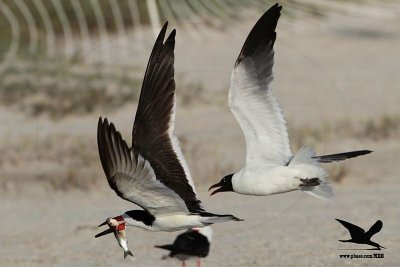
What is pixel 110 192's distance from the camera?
11.8m

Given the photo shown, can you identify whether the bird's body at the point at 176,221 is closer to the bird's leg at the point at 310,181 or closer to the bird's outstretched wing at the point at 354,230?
the bird's leg at the point at 310,181

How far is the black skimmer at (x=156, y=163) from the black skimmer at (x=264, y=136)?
0.98 feet

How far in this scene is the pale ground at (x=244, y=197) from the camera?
9336 millimetres

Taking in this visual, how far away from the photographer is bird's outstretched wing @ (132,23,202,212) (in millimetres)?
6805

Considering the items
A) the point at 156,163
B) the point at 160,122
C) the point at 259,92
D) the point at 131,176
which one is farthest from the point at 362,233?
the point at 131,176

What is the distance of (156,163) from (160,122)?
28cm

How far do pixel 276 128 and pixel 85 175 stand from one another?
16.9 ft

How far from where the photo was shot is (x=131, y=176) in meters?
6.45

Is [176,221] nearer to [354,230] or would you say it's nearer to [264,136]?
[264,136]

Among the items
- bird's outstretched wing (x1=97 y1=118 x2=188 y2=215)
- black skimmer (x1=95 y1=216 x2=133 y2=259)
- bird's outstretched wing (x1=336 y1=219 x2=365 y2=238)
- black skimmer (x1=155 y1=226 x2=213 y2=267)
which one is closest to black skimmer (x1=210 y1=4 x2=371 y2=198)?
bird's outstretched wing (x1=97 y1=118 x2=188 y2=215)

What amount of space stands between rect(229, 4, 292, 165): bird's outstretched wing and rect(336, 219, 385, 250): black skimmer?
70.8 inches

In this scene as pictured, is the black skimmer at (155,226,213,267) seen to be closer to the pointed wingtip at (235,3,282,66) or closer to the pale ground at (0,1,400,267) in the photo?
the pale ground at (0,1,400,267)

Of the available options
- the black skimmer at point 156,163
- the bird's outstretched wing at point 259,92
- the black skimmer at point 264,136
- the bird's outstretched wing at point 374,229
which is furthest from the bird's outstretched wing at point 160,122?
the bird's outstretched wing at point 374,229

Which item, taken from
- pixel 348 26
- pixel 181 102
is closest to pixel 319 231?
pixel 181 102
